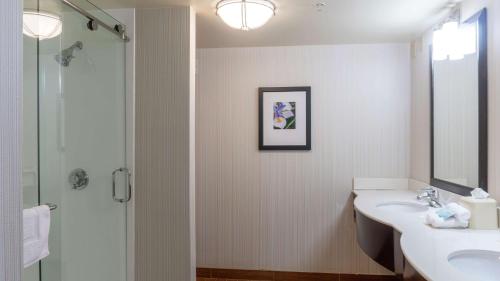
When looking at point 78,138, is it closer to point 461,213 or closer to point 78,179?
point 78,179

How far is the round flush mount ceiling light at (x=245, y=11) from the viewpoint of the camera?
1840 millimetres

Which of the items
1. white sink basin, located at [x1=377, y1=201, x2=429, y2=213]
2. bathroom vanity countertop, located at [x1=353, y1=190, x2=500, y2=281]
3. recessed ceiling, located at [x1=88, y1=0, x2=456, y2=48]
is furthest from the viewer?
white sink basin, located at [x1=377, y1=201, x2=429, y2=213]

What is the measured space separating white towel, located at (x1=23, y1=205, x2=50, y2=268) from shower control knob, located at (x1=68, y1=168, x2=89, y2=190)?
2.08 feet

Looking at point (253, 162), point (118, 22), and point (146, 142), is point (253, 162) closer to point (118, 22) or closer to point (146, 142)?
point (146, 142)

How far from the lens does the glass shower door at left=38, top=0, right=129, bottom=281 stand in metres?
1.86

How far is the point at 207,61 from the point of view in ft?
9.61

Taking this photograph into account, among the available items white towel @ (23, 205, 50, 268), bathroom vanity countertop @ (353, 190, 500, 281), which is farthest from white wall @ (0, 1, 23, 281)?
bathroom vanity countertop @ (353, 190, 500, 281)

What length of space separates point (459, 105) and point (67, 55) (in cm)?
248

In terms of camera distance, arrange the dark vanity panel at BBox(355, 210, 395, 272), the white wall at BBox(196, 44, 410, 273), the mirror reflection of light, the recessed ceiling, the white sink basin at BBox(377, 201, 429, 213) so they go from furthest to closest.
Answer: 1. the white wall at BBox(196, 44, 410, 273)
2. the white sink basin at BBox(377, 201, 429, 213)
3. the recessed ceiling
4. the mirror reflection of light
5. the dark vanity panel at BBox(355, 210, 395, 272)

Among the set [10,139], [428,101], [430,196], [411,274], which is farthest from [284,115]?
[10,139]

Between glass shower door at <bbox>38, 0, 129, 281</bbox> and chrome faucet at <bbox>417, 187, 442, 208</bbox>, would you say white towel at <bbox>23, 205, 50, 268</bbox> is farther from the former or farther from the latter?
chrome faucet at <bbox>417, 187, 442, 208</bbox>

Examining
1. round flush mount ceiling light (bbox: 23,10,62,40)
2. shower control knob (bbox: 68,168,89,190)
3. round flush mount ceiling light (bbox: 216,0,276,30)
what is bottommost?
shower control knob (bbox: 68,168,89,190)

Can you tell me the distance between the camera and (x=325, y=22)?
2.28m

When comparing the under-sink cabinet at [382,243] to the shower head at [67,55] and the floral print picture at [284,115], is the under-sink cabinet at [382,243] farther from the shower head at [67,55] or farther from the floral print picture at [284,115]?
the shower head at [67,55]
